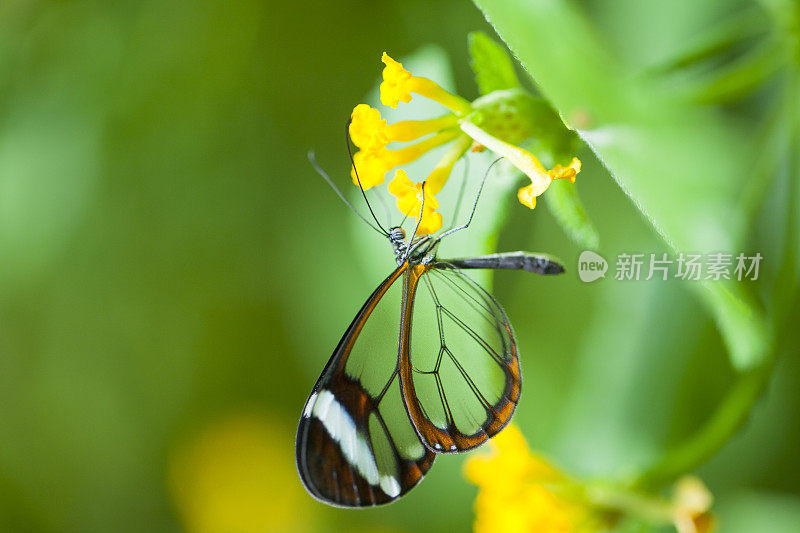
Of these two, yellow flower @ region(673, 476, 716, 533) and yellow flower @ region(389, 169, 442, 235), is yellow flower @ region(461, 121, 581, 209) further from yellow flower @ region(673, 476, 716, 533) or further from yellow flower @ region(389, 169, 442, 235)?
yellow flower @ region(673, 476, 716, 533)

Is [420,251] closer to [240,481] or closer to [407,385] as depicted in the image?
[407,385]

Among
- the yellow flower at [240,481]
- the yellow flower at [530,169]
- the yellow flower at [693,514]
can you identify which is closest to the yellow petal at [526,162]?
the yellow flower at [530,169]

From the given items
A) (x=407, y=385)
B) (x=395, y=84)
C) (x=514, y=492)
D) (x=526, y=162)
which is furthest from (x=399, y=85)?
(x=514, y=492)

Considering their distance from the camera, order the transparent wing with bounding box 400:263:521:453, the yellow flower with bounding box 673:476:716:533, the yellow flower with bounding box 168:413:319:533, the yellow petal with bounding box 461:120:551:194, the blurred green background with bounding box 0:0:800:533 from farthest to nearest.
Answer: the yellow flower with bounding box 168:413:319:533, the blurred green background with bounding box 0:0:800:533, the yellow flower with bounding box 673:476:716:533, the transparent wing with bounding box 400:263:521:453, the yellow petal with bounding box 461:120:551:194

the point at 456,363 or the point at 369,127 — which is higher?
the point at 369,127

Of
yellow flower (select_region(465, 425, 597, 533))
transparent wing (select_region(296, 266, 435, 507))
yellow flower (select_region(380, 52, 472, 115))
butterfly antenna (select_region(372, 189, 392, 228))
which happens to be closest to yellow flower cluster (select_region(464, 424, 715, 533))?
yellow flower (select_region(465, 425, 597, 533))
